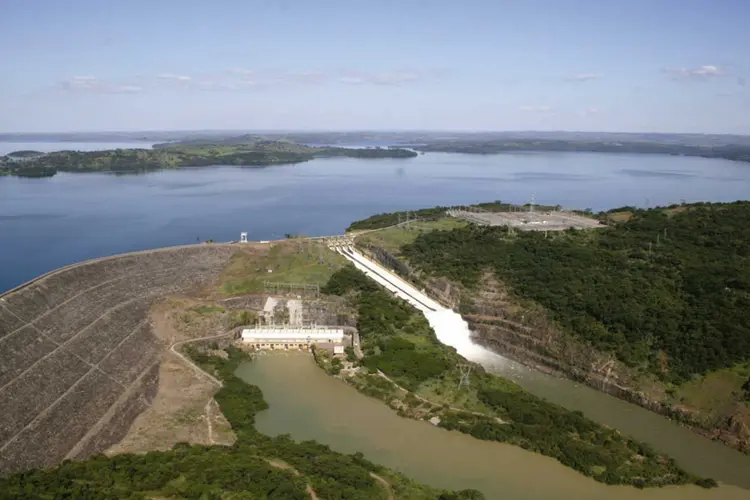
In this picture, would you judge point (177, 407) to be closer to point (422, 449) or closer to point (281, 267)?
point (422, 449)

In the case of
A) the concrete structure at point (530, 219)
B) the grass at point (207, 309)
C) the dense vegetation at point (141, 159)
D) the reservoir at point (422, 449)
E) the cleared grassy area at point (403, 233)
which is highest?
the dense vegetation at point (141, 159)

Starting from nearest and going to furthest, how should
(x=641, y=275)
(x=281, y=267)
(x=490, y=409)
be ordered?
(x=490, y=409), (x=641, y=275), (x=281, y=267)

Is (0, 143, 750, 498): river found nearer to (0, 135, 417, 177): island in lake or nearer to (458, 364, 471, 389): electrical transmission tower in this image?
(458, 364, 471, 389): electrical transmission tower

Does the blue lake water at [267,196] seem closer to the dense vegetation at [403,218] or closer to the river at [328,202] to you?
the river at [328,202]

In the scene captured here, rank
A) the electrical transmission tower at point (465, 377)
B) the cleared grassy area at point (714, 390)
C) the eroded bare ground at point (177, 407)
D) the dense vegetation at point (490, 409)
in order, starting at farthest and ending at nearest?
the electrical transmission tower at point (465, 377) < the cleared grassy area at point (714, 390) < the eroded bare ground at point (177, 407) < the dense vegetation at point (490, 409)

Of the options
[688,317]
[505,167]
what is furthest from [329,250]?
[505,167]

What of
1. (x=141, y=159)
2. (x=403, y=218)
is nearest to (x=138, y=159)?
(x=141, y=159)

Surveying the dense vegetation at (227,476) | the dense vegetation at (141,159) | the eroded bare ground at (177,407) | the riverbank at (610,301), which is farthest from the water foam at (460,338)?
the dense vegetation at (141,159)

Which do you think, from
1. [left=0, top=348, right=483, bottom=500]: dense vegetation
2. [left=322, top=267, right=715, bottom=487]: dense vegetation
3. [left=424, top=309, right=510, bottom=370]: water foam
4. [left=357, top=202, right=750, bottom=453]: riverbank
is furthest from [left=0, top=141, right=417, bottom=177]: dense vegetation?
[left=0, top=348, right=483, bottom=500]: dense vegetation
